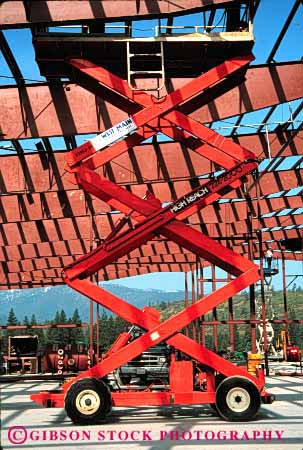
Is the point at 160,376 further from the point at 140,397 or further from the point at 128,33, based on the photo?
the point at 128,33

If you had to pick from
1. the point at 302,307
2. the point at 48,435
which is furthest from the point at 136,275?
the point at 302,307

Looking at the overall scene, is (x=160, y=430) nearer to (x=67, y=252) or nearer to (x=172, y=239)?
(x=172, y=239)

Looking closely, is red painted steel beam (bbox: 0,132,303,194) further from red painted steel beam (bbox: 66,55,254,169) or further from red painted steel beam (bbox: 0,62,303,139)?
red painted steel beam (bbox: 66,55,254,169)

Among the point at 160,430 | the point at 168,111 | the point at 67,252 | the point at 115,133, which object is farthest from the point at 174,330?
the point at 67,252

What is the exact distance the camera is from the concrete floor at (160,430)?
9000 millimetres

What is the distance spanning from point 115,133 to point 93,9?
2.39 m

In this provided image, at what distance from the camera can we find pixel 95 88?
1265cm

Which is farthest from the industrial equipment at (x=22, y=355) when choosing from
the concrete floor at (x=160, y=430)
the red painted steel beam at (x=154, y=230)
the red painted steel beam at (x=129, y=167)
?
the red painted steel beam at (x=154, y=230)

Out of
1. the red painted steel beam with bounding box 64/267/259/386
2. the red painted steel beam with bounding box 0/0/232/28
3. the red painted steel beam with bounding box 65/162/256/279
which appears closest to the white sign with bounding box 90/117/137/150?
the red painted steel beam with bounding box 65/162/256/279

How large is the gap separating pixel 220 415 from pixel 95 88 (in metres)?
6.80

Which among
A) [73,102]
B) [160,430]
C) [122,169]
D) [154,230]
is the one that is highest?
[73,102]

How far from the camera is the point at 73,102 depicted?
15.1m

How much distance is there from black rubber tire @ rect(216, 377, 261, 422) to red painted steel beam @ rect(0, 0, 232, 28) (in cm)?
698

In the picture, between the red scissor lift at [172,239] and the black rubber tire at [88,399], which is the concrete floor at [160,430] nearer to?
the black rubber tire at [88,399]
